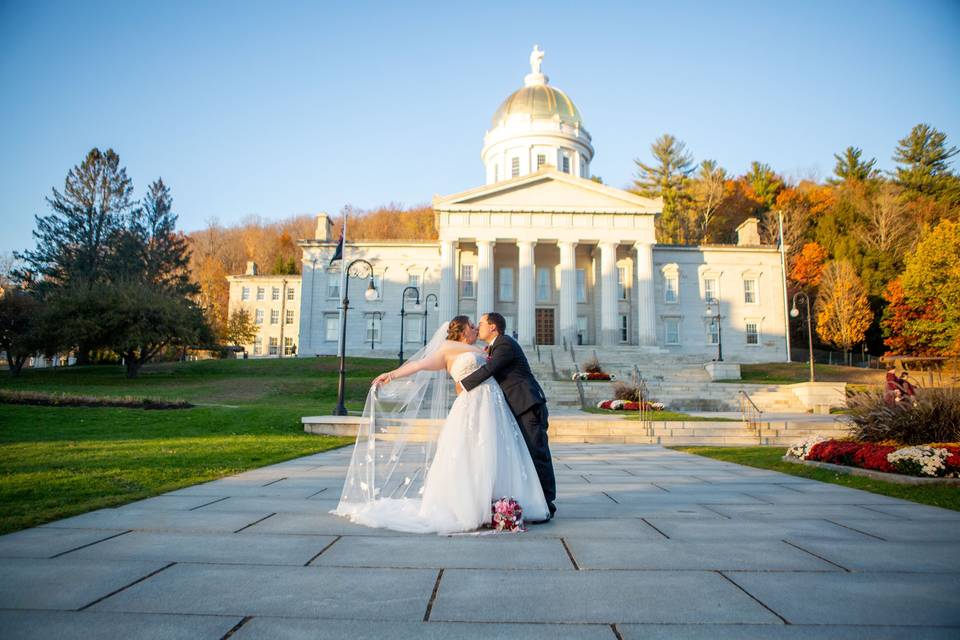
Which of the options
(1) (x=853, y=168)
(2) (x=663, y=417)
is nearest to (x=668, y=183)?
(1) (x=853, y=168)

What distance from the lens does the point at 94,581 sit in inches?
144

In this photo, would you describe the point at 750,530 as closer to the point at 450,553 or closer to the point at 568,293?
the point at 450,553

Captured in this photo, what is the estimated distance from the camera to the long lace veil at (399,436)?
6379 millimetres

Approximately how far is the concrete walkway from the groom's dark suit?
0.55m

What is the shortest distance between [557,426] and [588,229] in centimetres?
2934

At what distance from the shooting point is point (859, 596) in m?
3.59

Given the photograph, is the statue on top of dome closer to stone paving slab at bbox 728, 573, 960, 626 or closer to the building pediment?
the building pediment

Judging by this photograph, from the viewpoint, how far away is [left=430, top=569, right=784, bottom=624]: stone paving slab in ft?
10.5

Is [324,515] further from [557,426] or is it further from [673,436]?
[673,436]

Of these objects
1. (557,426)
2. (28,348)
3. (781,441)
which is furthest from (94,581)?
(28,348)

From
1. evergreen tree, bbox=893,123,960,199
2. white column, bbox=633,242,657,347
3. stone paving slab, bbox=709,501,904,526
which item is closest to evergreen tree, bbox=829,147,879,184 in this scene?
evergreen tree, bbox=893,123,960,199

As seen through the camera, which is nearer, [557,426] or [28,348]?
[557,426]

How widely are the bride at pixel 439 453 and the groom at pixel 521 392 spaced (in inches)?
5.3

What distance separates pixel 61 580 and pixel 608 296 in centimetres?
4182
